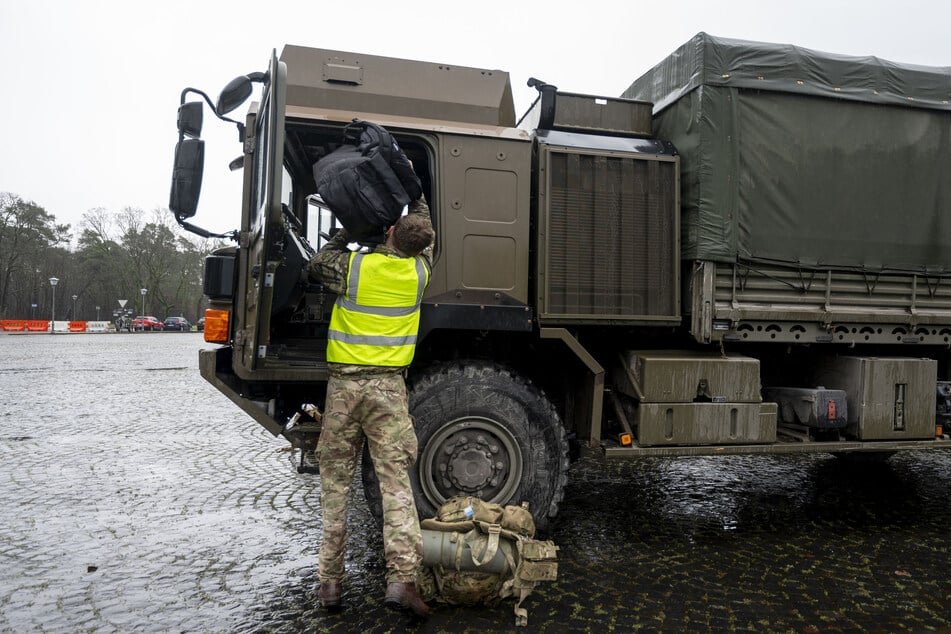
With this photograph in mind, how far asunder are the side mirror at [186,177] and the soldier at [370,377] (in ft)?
3.19

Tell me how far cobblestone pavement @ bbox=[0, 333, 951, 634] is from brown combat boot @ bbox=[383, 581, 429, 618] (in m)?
0.11

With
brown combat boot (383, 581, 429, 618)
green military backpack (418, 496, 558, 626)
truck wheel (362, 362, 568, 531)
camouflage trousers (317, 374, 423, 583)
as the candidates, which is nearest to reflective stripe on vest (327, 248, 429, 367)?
camouflage trousers (317, 374, 423, 583)

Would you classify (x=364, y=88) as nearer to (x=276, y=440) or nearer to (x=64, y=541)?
(x=64, y=541)

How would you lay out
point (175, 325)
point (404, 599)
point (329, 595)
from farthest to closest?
point (175, 325) < point (329, 595) < point (404, 599)

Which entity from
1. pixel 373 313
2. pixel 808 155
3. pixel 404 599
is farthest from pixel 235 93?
pixel 808 155

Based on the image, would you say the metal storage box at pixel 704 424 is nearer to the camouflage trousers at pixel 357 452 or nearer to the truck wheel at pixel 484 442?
the truck wheel at pixel 484 442

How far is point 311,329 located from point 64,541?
2.08 metres

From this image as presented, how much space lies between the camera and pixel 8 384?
41.5ft

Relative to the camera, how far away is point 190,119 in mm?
3785

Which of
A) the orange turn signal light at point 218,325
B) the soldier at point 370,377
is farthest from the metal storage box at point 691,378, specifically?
the orange turn signal light at point 218,325

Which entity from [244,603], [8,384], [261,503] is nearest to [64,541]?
[261,503]

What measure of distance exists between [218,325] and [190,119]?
1244mm

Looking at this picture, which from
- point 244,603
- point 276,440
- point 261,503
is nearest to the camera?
point 244,603

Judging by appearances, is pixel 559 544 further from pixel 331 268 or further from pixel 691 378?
Result: pixel 331 268
